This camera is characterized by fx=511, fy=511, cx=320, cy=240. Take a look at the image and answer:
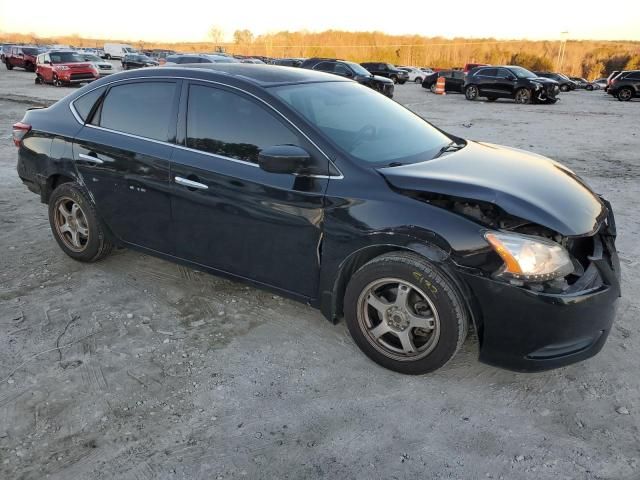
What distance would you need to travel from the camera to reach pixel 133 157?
3.75 m

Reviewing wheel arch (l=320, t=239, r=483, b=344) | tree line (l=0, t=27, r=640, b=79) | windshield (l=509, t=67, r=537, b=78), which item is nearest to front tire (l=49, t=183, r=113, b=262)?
wheel arch (l=320, t=239, r=483, b=344)

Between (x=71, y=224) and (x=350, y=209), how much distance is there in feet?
9.01

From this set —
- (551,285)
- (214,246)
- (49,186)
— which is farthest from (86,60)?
(551,285)

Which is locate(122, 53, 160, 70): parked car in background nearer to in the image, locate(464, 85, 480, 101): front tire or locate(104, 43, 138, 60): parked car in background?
locate(464, 85, 480, 101): front tire

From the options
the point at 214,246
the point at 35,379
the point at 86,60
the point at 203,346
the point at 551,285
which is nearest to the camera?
the point at 551,285

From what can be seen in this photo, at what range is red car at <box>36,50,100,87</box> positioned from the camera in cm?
2209

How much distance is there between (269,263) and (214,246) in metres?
0.47

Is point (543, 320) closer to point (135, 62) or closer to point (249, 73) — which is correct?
point (249, 73)

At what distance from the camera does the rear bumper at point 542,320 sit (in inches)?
101

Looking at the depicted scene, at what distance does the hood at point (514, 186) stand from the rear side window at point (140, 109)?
170cm

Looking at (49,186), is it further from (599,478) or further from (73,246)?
(599,478)

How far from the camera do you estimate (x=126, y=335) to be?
342 centimetres

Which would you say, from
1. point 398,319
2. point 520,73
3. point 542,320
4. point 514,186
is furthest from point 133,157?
point 520,73

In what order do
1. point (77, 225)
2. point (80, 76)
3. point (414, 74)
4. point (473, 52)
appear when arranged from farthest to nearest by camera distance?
point (473, 52), point (414, 74), point (80, 76), point (77, 225)
